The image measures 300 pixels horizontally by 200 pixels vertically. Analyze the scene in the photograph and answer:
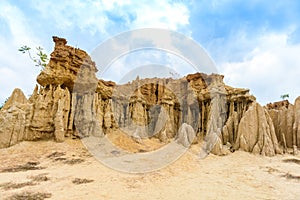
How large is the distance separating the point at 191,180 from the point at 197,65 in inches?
328

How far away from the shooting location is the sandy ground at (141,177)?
26.5 ft

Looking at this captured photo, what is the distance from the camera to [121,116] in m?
25.6

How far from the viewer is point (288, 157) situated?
46.7 ft

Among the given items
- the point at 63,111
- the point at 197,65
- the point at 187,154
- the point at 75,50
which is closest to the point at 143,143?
the point at 187,154

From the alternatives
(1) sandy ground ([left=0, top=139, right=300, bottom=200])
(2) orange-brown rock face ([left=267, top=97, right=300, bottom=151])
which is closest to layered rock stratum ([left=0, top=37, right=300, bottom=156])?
(2) orange-brown rock face ([left=267, top=97, right=300, bottom=151])

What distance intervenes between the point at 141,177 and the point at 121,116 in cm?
1541

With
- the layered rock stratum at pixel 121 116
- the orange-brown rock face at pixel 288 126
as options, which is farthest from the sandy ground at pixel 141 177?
the orange-brown rock face at pixel 288 126

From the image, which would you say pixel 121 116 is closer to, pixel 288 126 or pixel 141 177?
pixel 141 177

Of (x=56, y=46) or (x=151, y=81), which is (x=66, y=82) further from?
(x=151, y=81)

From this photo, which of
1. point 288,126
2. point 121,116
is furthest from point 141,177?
point 121,116

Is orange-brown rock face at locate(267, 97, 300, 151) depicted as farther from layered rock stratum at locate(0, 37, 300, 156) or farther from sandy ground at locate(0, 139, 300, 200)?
sandy ground at locate(0, 139, 300, 200)

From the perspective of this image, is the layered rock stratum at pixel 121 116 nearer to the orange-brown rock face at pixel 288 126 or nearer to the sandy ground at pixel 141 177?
the orange-brown rock face at pixel 288 126

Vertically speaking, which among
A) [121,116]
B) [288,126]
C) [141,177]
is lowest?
[141,177]

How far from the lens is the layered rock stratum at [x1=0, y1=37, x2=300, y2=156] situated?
15607 millimetres
